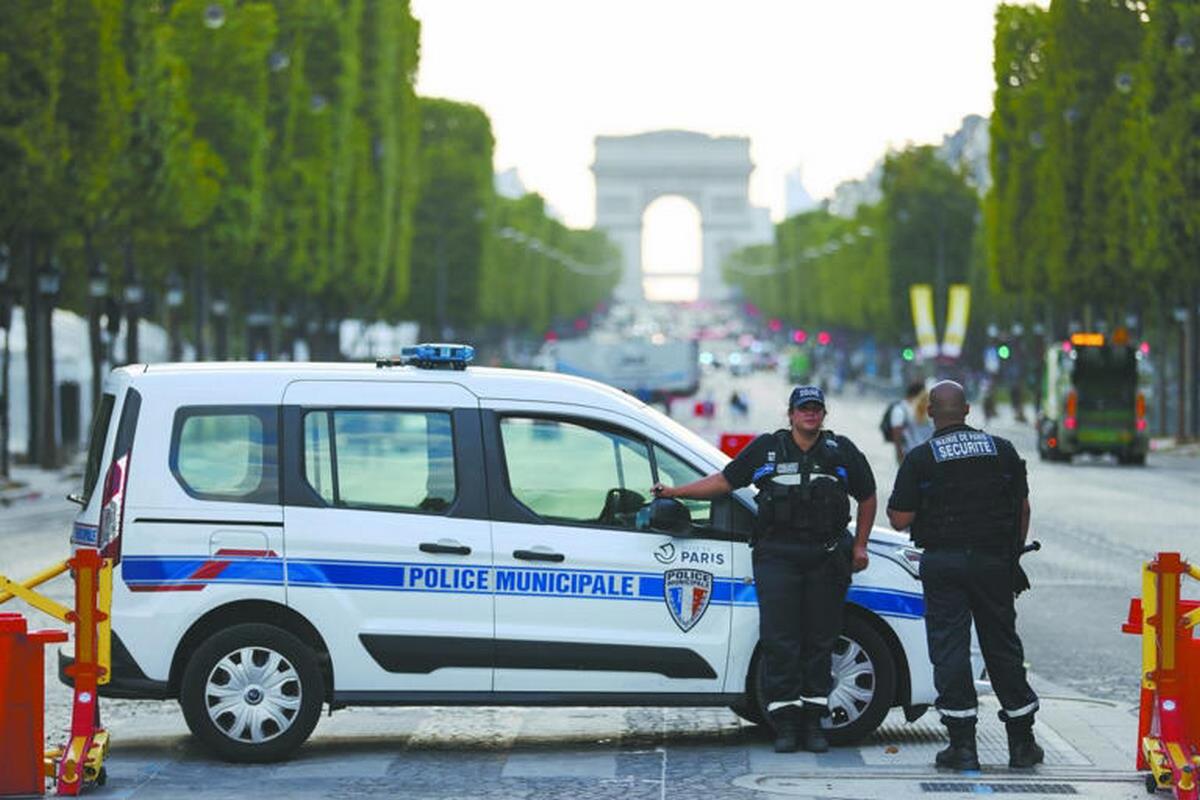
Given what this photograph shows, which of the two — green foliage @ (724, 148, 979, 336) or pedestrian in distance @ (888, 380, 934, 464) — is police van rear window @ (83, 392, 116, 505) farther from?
green foliage @ (724, 148, 979, 336)

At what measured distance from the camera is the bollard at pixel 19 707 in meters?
9.86

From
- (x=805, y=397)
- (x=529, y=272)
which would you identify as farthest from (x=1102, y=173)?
(x=529, y=272)

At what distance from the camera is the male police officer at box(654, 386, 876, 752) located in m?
10.9

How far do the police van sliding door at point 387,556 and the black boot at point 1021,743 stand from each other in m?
2.15

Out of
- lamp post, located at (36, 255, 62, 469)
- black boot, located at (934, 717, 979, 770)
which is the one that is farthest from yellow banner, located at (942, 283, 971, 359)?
black boot, located at (934, 717, 979, 770)

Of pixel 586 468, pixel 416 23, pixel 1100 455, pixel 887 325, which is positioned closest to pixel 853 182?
pixel 887 325

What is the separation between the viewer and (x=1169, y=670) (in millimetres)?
9852

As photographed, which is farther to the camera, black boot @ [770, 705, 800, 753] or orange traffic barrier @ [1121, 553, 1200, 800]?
black boot @ [770, 705, 800, 753]

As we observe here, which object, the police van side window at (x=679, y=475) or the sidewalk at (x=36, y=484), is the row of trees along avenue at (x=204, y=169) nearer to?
the sidewalk at (x=36, y=484)

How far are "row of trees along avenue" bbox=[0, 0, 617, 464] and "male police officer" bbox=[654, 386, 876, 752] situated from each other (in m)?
29.4

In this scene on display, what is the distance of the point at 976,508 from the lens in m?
10.6

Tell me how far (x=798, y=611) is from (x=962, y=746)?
901 millimetres

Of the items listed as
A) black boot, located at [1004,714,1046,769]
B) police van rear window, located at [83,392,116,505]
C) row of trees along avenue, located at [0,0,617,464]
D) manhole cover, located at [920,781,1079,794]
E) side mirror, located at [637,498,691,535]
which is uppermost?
row of trees along avenue, located at [0,0,617,464]

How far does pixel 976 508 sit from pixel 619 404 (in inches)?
64.3
